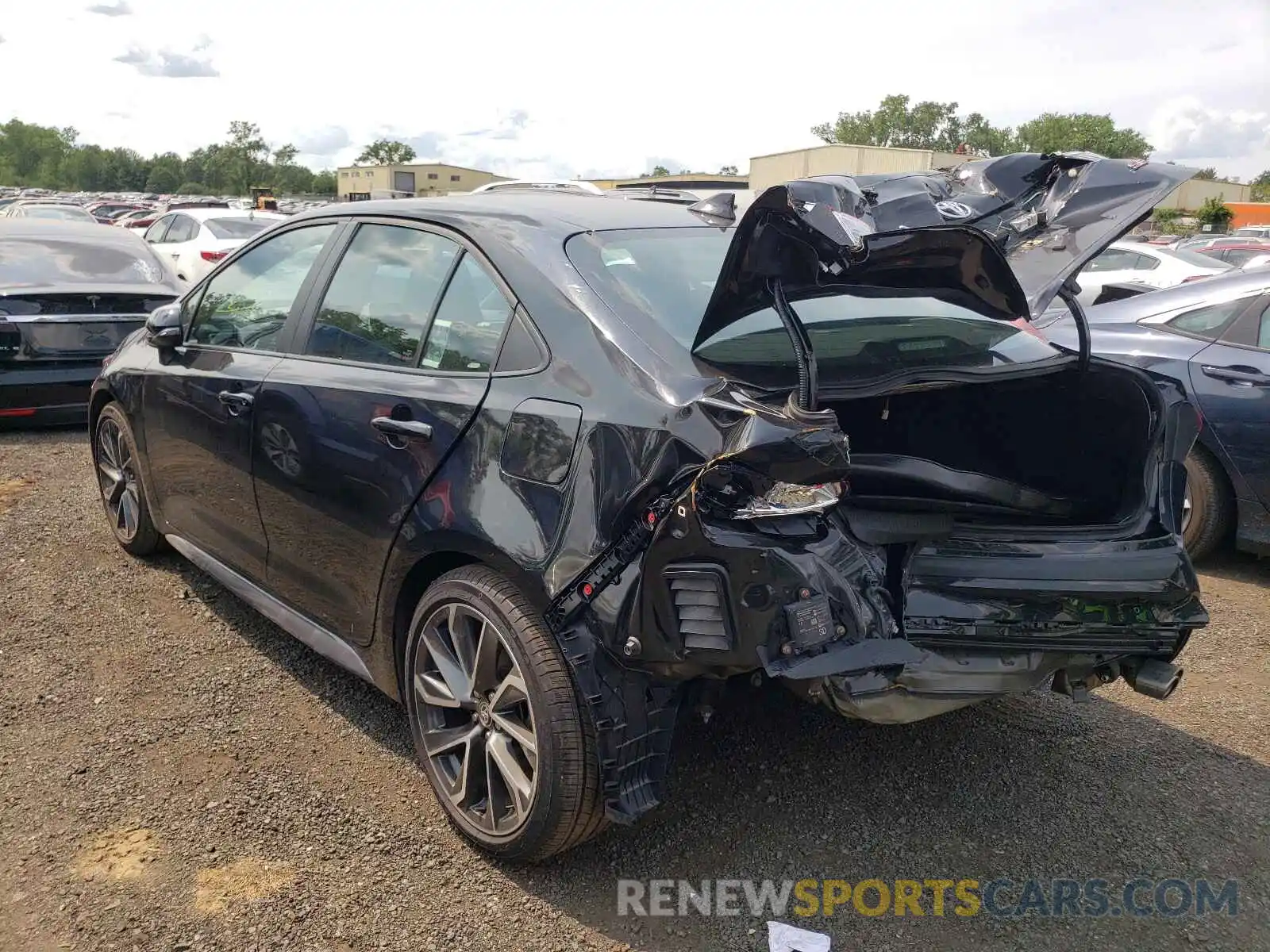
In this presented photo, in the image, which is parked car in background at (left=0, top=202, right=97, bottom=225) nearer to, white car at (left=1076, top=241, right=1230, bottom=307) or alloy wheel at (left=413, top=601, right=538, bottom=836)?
white car at (left=1076, top=241, right=1230, bottom=307)

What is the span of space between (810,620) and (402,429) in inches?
50.5

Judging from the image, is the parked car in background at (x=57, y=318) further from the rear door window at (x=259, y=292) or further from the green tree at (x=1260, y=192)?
the green tree at (x=1260, y=192)

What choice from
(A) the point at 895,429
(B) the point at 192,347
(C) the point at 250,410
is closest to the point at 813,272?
(A) the point at 895,429

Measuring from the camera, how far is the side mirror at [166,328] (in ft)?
Result: 13.1

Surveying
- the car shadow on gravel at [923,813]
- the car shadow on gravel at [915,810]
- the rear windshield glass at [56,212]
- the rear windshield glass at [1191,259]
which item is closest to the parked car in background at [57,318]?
the car shadow on gravel at [915,810]

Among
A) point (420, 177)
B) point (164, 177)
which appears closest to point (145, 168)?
point (164, 177)

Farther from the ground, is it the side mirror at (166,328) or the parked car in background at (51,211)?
the parked car in background at (51,211)

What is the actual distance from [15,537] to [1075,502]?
5.06 metres

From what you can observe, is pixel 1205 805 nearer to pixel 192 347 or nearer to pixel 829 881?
pixel 829 881

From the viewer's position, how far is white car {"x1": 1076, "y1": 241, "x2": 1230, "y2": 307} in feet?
39.0

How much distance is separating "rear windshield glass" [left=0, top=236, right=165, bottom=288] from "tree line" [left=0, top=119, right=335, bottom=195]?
8642 centimetres

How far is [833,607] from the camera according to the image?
7.56 feet

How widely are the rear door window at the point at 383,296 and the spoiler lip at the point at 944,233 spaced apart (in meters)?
0.94

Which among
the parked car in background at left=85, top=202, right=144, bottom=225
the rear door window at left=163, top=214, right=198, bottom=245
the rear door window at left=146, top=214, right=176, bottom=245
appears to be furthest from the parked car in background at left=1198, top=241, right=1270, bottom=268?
the parked car in background at left=85, top=202, right=144, bottom=225
